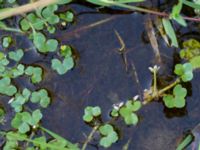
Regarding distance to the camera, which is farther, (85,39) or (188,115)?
(85,39)

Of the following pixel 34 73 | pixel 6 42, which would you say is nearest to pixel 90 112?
pixel 34 73

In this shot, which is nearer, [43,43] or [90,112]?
[90,112]

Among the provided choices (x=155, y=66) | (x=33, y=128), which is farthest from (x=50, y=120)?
(x=155, y=66)

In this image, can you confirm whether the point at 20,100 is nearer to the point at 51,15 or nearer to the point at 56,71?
the point at 56,71

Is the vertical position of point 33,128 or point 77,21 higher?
point 77,21

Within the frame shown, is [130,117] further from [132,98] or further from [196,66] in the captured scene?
[196,66]

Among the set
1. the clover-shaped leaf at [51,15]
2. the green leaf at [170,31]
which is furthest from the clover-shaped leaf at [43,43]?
the green leaf at [170,31]

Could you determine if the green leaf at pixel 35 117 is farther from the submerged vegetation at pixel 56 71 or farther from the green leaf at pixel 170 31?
the green leaf at pixel 170 31
